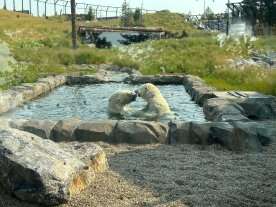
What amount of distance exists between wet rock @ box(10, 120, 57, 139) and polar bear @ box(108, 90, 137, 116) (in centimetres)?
320

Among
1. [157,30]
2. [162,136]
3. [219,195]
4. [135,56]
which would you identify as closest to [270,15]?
[157,30]

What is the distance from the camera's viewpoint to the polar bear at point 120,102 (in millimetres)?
11586

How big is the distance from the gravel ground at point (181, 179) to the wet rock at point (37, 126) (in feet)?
3.10

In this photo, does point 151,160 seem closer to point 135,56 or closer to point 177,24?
point 135,56

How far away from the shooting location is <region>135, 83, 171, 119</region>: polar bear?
11.1 meters

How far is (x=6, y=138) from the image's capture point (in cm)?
534

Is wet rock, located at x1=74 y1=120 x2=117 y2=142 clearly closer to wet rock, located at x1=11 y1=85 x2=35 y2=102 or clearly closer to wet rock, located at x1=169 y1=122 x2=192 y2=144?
wet rock, located at x1=169 y1=122 x2=192 y2=144

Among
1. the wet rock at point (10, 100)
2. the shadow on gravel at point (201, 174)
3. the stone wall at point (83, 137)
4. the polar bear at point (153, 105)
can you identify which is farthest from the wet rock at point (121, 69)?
the shadow on gravel at point (201, 174)

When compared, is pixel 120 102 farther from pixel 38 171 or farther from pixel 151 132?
pixel 38 171

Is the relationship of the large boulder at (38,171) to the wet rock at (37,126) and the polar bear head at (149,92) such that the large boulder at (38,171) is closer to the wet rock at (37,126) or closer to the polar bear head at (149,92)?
the wet rock at (37,126)

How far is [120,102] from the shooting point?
1162 centimetres

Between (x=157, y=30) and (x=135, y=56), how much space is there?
59.6ft

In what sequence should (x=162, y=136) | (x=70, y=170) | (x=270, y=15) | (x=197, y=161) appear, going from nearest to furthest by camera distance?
(x=70, y=170) < (x=197, y=161) < (x=162, y=136) < (x=270, y=15)

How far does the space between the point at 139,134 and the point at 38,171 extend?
3222 millimetres
